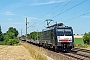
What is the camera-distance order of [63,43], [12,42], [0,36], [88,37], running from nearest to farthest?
[63,43], [88,37], [12,42], [0,36]

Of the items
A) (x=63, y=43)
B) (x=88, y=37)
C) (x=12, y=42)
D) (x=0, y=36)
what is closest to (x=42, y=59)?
(x=63, y=43)

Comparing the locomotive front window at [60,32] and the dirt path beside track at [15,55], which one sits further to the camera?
the locomotive front window at [60,32]

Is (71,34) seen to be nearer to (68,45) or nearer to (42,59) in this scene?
(68,45)

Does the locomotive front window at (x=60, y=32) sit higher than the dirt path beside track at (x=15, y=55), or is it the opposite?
the locomotive front window at (x=60, y=32)

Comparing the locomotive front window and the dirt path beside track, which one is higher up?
the locomotive front window

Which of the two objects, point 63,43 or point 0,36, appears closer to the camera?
point 63,43

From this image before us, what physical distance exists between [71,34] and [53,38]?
2436mm

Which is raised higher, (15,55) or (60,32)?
(60,32)

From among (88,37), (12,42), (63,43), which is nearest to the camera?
(63,43)

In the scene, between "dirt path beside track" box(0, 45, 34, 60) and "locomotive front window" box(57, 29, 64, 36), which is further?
"locomotive front window" box(57, 29, 64, 36)

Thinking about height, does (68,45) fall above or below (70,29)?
Answer: below

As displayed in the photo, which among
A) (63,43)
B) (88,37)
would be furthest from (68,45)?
(88,37)

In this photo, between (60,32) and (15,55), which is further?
(15,55)

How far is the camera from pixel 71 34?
2864 centimetres
